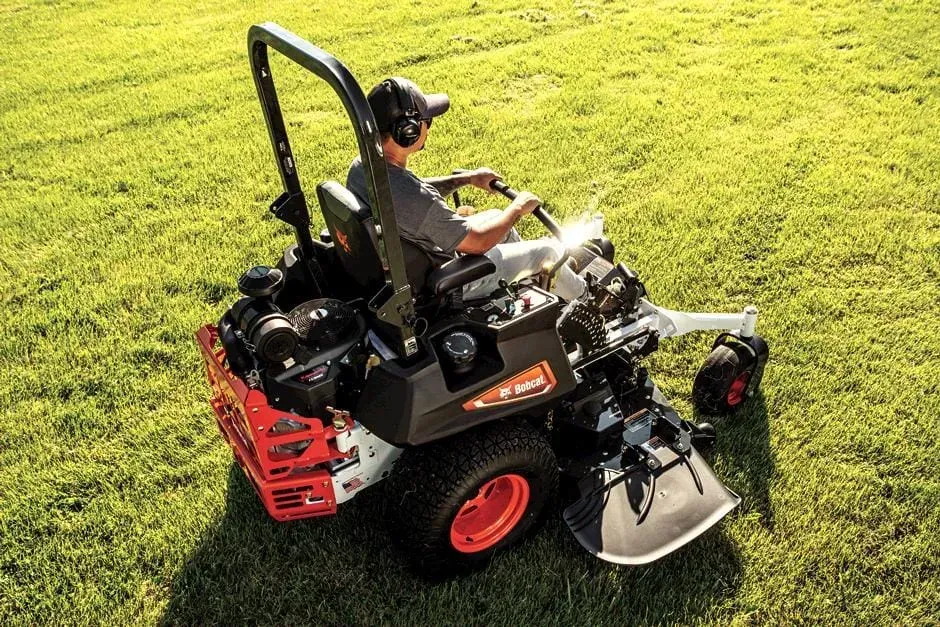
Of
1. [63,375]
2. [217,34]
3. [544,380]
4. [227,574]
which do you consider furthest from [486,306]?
[217,34]

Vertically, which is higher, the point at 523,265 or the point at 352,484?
the point at 523,265

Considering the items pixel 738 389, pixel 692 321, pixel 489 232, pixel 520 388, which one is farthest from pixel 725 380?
pixel 489 232

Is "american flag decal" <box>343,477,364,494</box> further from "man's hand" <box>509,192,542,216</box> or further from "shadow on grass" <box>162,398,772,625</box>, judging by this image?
"man's hand" <box>509,192,542,216</box>

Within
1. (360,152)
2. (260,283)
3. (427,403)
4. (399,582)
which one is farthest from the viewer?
(399,582)

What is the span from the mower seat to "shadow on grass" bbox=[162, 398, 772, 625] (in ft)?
3.81

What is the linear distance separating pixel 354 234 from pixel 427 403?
2.48ft

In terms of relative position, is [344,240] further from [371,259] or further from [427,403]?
[427,403]

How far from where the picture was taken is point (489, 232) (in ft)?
10.9

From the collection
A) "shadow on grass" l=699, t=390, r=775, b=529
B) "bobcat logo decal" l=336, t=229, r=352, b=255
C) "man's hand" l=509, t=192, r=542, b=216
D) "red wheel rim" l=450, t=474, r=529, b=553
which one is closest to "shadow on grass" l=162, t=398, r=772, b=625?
"red wheel rim" l=450, t=474, r=529, b=553

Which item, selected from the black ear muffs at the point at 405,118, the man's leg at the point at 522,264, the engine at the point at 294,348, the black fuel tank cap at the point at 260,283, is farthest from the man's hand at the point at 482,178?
the black fuel tank cap at the point at 260,283

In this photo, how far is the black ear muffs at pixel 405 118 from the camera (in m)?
3.01

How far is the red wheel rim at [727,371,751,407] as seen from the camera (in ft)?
13.6

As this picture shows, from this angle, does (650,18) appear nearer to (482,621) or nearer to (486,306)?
(486,306)

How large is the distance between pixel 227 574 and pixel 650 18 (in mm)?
8025
